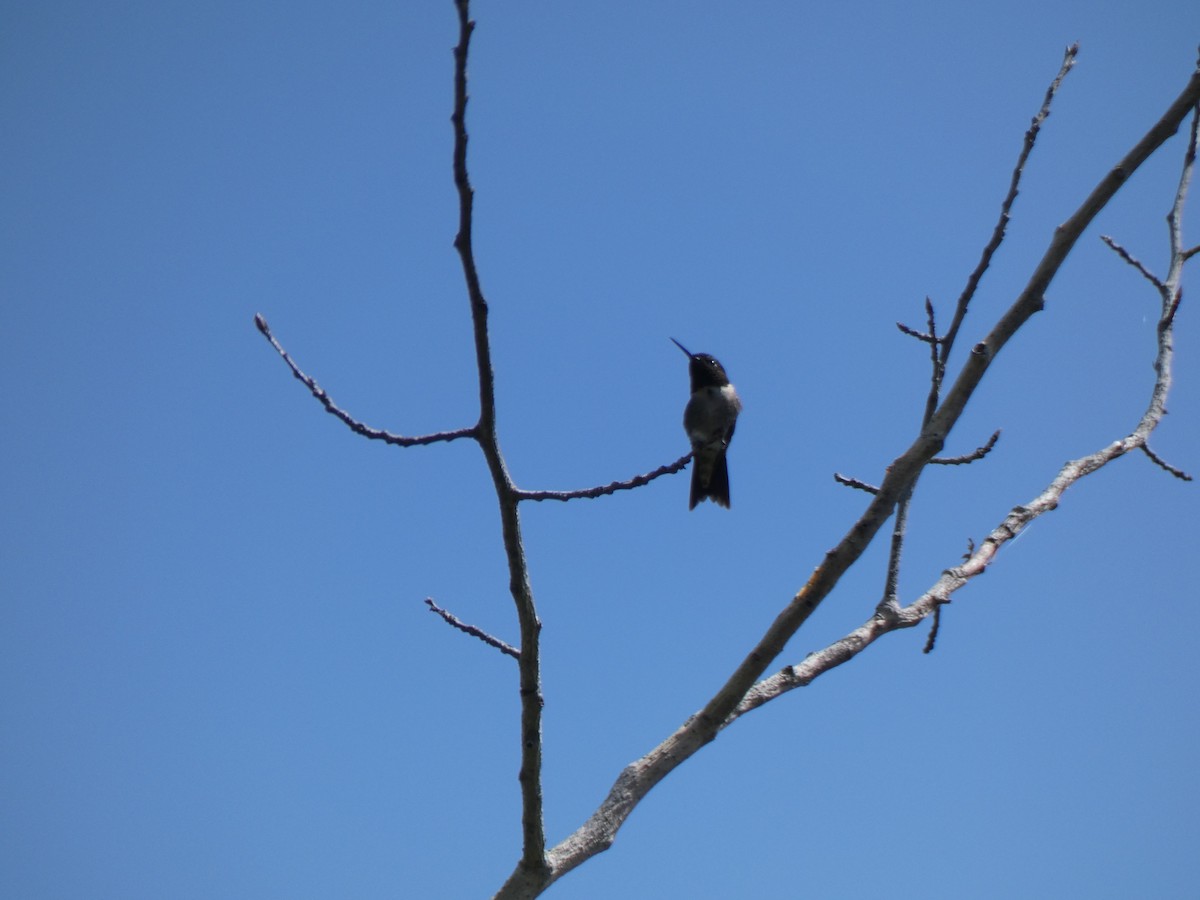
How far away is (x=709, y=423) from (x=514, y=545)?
5185 millimetres

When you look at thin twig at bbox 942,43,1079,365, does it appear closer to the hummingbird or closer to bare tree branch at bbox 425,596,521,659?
bare tree branch at bbox 425,596,521,659

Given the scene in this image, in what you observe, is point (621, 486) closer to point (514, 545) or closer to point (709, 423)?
point (514, 545)

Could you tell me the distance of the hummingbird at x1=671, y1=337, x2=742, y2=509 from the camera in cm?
707

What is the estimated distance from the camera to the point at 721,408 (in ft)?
23.9

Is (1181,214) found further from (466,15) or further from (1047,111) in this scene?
(466,15)

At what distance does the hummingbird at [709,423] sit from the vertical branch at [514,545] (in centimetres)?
466

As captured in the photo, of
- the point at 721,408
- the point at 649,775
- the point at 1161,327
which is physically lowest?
the point at 649,775

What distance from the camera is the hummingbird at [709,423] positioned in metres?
7.07

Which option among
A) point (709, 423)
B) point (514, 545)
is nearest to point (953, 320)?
point (514, 545)

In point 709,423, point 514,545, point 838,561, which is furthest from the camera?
point 709,423

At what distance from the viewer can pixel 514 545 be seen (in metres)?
2.18

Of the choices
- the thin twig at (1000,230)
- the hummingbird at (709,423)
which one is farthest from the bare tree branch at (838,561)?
the hummingbird at (709,423)

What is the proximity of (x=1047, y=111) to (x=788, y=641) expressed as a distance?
1.65m

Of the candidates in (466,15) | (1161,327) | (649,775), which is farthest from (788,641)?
(1161,327)
